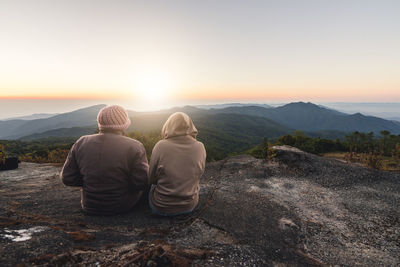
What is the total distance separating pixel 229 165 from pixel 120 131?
562 centimetres

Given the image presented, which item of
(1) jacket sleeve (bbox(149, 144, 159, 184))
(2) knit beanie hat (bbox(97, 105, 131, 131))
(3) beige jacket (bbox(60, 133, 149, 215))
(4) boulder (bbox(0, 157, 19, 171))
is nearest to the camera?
(3) beige jacket (bbox(60, 133, 149, 215))

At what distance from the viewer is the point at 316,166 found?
7.10m

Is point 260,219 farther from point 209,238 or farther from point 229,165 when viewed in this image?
point 229,165

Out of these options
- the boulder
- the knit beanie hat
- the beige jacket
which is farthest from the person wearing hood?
the boulder

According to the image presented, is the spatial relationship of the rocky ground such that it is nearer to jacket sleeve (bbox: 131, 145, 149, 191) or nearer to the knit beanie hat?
jacket sleeve (bbox: 131, 145, 149, 191)

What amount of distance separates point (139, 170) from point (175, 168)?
2.15ft

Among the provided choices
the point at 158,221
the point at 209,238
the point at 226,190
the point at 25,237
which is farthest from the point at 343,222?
the point at 25,237

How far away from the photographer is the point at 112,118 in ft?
10.2

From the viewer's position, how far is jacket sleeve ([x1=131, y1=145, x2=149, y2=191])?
10.4 feet

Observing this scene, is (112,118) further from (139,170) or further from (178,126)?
(178,126)

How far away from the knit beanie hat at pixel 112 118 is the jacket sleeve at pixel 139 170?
58cm

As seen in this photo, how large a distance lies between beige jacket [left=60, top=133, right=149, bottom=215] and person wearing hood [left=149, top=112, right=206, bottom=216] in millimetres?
279

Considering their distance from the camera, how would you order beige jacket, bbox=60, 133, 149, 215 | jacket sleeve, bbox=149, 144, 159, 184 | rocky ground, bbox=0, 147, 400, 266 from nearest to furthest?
rocky ground, bbox=0, 147, 400, 266 → beige jacket, bbox=60, 133, 149, 215 → jacket sleeve, bbox=149, 144, 159, 184

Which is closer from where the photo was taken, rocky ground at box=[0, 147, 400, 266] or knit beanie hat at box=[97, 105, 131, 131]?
rocky ground at box=[0, 147, 400, 266]
